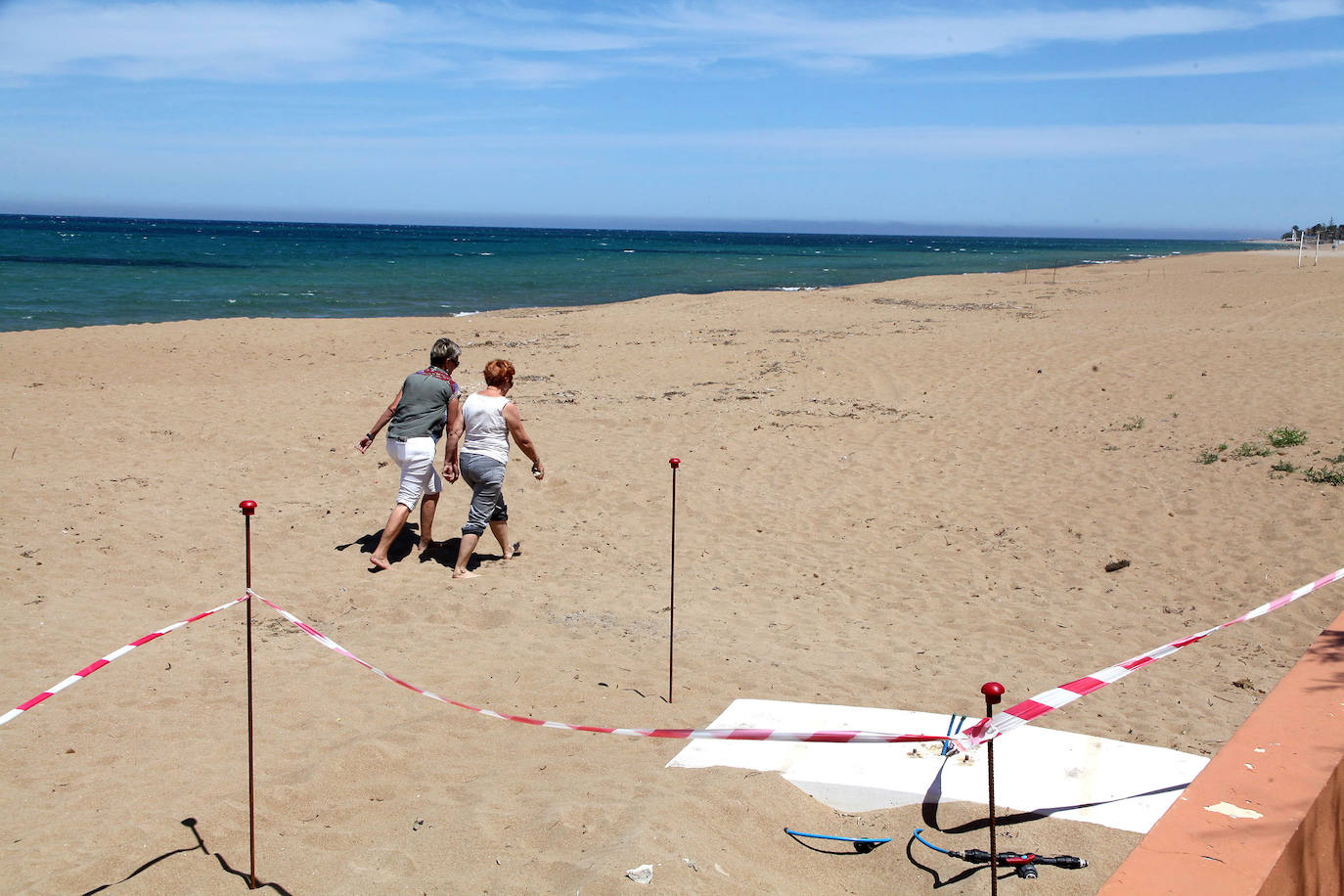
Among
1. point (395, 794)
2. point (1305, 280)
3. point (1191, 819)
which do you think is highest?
point (1305, 280)

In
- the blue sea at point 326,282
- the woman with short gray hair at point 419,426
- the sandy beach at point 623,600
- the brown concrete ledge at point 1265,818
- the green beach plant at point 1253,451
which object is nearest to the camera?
the brown concrete ledge at point 1265,818

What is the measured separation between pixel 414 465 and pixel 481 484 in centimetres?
51

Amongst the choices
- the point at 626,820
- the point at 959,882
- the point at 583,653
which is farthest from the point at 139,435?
the point at 959,882

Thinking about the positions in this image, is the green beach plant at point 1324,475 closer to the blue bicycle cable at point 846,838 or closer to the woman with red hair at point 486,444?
the woman with red hair at point 486,444

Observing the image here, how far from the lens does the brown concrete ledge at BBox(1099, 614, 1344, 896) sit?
1.98m

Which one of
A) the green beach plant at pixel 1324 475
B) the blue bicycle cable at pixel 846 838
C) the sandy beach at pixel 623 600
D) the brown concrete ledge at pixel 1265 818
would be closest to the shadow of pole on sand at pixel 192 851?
the sandy beach at pixel 623 600

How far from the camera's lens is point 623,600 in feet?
21.6

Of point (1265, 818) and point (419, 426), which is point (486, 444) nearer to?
point (419, 426)

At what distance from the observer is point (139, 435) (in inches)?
413

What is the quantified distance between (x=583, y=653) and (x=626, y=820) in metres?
2.18

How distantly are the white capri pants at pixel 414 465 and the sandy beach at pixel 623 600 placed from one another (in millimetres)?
548

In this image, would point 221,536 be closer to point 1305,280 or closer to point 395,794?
point 395,794

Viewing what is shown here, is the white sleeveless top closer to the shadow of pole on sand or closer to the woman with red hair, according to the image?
the woman with red hair

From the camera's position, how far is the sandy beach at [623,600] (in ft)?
11.7
